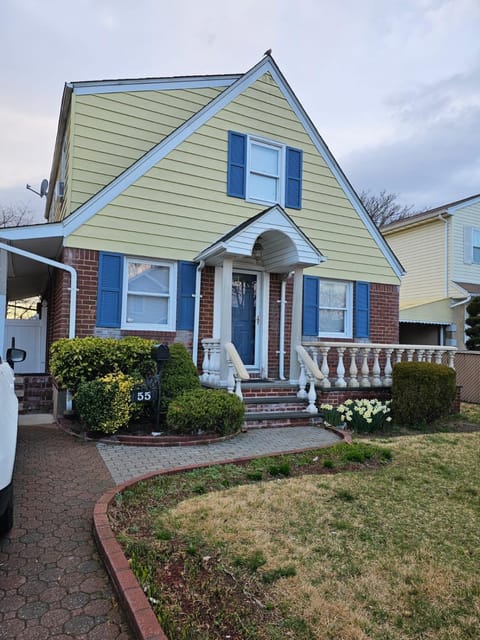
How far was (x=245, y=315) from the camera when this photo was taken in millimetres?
9641

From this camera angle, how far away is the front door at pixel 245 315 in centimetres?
951

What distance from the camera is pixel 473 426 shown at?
8.45 metres

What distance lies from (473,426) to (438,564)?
248 inches

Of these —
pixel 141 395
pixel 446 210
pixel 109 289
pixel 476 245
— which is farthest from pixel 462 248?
pixel 141 395

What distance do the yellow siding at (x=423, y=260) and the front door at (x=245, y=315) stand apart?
936 centimetres

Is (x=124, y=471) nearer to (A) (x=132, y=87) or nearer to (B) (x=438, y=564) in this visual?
(B) (x=438, y=564)

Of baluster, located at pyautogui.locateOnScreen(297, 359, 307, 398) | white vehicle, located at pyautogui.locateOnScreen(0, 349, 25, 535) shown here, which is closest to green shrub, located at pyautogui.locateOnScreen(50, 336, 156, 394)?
baluster, located at pyautogui.locateOnScreen(297, 359, 307, 398)

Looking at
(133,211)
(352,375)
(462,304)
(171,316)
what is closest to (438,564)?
(352,375)

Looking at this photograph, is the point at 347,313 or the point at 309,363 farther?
the point at 347,313

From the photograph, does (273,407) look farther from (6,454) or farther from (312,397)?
(6,454)

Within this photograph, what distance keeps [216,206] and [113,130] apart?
285cm

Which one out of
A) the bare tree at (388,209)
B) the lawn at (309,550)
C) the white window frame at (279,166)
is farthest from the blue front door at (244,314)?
the bare tree at (388,209)

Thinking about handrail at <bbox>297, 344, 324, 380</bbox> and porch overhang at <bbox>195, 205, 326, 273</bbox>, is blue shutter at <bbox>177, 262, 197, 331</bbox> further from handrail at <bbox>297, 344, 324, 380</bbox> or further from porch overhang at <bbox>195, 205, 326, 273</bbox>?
handrail at <bbox>297, 344, 324, 380</bbox>

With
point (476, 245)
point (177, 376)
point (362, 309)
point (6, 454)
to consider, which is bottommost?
point (6, 454)
